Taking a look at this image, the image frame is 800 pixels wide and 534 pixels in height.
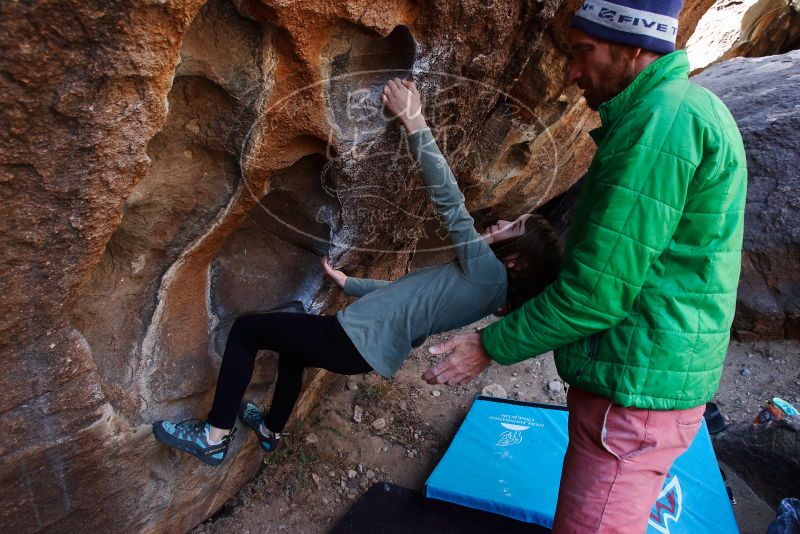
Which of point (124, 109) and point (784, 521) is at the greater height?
point (124, 109)

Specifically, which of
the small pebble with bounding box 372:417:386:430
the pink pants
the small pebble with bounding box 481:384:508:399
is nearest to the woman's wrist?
the pink pants

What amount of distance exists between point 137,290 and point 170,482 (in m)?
0.84

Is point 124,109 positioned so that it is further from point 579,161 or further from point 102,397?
point 579,161

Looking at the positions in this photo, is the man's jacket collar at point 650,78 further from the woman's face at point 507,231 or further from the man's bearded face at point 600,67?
the woman's face at point 507,231

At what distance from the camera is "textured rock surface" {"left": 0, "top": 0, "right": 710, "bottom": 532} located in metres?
1.34

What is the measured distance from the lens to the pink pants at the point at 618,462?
1.54m

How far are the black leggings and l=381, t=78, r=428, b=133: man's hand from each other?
0.78 m

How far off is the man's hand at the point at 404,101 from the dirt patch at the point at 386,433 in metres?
2.05

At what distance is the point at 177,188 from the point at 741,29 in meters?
7.28

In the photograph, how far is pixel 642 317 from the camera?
146 cm

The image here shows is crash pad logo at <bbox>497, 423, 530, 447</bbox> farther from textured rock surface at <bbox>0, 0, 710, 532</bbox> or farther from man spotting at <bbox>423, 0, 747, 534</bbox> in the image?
man spotting at <bbox>423, 0, 747, 534</bbox>

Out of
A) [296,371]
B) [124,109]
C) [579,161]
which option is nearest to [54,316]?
[124,109]

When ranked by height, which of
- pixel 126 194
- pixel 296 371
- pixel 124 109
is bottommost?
pixel 296 371

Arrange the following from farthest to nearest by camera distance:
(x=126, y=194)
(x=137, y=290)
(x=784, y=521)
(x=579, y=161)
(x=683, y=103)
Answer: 1. (x=579, y=161)
2. (x=784, y=521)
3. (x=137, y=290)
4. (x=126, y=194)
5. (x=683, y=103)
